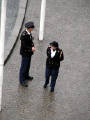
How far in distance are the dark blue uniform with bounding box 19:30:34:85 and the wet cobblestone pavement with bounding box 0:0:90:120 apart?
0.24m

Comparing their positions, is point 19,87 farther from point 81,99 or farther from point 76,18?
point 76,18

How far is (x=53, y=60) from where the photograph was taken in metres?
13.2

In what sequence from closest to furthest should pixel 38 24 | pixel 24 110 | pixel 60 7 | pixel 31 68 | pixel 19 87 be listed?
pixel 24 110 → pixel 19 87 → pixel 31 68 → pixel 38 24 → pixel 60 7

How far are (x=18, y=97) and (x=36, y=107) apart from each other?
0.61 m

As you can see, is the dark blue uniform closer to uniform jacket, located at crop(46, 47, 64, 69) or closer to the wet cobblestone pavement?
the wet cobblestone pavement

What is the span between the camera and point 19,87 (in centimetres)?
1369

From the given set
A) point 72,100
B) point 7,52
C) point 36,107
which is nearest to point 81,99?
point 72,100

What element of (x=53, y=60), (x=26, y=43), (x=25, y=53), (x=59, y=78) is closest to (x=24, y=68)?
(x=25, y=53)

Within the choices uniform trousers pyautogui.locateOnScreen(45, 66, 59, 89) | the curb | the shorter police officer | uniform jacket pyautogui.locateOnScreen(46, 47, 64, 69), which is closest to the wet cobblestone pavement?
the curb

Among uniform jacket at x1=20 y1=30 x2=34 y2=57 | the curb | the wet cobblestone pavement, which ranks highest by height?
uniform jacket at x1=20 y1=30 x2=34 y2=57

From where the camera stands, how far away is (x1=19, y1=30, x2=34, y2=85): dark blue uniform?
13.3 metres

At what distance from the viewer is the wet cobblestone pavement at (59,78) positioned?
1276 cm

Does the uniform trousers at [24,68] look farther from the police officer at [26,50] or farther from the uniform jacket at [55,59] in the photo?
the uniform jacket at [55,59]

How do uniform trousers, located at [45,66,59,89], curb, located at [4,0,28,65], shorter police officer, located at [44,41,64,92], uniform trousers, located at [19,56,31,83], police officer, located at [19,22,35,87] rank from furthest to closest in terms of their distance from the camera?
1. curb, located at [4,0,28,65]
2. uniform trousers, located at [19,56,31,83]
3. uniform trousers, located at [45,66,59,89]
4. police officer, located at [19,22,35,87]
5. shorter police officer, located at [44,41,64,92]
